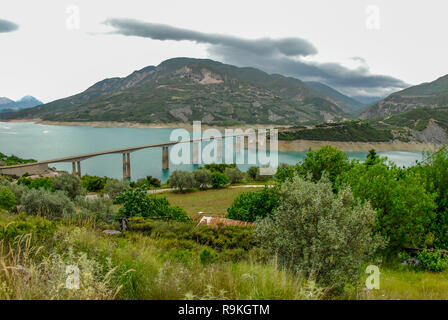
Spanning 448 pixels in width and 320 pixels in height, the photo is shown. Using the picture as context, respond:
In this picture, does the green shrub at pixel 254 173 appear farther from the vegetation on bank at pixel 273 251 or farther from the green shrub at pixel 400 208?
the green shrub at pixel 400 208

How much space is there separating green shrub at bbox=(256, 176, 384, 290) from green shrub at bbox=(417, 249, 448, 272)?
5699 mm

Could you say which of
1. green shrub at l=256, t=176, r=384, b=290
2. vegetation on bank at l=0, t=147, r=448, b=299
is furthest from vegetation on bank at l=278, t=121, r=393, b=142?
green shrub at l=256, t=176, r=384, b=290

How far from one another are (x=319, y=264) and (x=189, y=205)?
27363 millimetres

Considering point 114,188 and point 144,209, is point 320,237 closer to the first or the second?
point 144,209

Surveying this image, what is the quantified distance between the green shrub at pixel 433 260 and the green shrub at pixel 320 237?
5.70 metres

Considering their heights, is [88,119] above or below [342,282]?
above

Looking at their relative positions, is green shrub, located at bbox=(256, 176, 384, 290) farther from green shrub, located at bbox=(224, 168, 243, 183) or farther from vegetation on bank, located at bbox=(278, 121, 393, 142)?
vegetation on bank, located at bbox=(278, 121, 393, 142)

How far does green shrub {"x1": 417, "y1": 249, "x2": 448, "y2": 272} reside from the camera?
9156 millimetres

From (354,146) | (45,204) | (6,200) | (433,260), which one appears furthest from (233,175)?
(354,146)

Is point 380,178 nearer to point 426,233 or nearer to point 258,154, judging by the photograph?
point 426,233

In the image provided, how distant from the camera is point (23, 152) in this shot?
270ft
